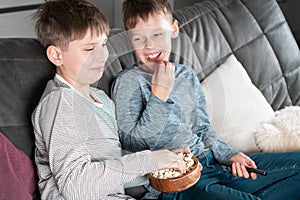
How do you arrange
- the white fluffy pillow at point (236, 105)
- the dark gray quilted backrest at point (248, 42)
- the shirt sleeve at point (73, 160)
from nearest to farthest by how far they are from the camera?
the shirt sleeve at point (73, 160) → the white fluffy pillow at point (236, 105) → the dark gray quilted backrest at point (248, 42)

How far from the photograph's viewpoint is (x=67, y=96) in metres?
1.38

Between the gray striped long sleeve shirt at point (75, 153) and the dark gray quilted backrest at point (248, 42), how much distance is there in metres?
0.64

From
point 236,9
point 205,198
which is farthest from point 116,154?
point 236,9

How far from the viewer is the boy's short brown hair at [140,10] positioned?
1.63 m

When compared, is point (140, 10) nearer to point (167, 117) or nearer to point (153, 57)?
point (153, 57)

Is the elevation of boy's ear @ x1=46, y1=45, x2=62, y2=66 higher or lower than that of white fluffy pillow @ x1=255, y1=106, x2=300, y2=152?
higher

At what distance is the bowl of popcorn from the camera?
55.7 inches

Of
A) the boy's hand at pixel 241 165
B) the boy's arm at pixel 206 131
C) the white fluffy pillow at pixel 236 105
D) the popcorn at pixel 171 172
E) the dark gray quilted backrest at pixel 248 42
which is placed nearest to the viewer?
the popcorn at pixel 171 172

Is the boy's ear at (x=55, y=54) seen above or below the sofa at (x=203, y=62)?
above

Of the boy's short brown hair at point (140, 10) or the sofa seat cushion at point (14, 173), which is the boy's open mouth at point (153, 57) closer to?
the boy's short brown hair at point (140, 10)

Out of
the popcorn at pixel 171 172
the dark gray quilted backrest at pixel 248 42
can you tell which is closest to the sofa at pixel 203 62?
the dark gray quilted backrest at pixel 248 42

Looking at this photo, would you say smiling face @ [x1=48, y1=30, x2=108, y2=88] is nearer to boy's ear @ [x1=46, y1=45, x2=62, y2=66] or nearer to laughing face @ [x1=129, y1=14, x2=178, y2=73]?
boy's ear @ [x1=46, y1=45, x2=62, y2=66]

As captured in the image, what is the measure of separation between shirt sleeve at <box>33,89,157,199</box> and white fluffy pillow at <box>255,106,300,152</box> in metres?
0.67

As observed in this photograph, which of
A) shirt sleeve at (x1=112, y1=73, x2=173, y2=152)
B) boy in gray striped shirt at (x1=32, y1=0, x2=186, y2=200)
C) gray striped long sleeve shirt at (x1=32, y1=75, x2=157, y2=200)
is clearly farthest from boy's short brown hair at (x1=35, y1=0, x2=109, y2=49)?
shirt sleeve at (x1=112, y1=73, x2=173, y2=152)
